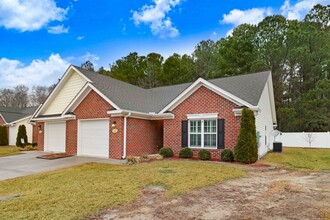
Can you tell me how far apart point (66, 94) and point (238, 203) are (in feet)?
52.9

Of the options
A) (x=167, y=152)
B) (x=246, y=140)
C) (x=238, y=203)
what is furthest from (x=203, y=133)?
(x=238, y=203)

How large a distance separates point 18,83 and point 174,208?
2343 inches

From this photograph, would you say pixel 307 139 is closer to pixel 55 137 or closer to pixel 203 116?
pixel 203 116

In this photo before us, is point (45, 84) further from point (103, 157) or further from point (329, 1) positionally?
point (329, 1)

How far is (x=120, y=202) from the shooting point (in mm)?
5914

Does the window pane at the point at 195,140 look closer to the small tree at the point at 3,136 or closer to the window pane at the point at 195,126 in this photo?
the window pane at the point at 195,126

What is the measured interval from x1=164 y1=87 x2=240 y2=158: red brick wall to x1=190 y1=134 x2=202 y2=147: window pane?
0.36 metres

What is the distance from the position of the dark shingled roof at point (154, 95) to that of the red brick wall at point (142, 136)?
88 centimetres

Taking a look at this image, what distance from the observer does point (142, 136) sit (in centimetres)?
1538

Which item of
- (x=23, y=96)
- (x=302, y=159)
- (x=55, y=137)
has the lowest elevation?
(x=302, y=159)

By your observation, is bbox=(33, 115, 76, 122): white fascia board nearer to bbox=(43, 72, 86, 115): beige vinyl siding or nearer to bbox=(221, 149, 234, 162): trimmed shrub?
bbox=(43, 72, 86, 115): beige vinyl siding

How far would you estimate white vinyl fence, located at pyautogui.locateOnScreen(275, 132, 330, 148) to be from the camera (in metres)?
Result: 22.4

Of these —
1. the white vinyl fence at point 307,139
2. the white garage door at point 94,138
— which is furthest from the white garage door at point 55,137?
the white vinyl fence at point 307,139

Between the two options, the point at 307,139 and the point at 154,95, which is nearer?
the point at 154,95
